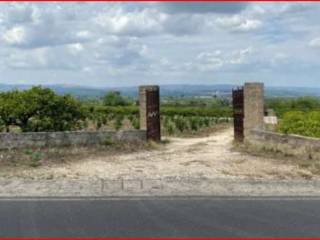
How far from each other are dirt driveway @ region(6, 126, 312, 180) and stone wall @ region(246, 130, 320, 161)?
3.39 feet

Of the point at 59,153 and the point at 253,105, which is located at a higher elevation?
the point at 253,105

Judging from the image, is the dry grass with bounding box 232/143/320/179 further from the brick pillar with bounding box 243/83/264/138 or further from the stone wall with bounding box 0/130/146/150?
the stone wall with bounding box 0/130/146/150

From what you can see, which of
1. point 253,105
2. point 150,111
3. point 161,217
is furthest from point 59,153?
point 161,217

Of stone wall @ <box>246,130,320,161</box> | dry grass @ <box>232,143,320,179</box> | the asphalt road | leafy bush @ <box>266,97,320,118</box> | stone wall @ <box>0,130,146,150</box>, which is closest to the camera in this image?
the asphalt road

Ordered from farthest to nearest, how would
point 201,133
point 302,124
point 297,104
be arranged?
point 297,104
point 201,133
point 302,124

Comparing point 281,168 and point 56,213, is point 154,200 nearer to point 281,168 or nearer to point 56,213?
point 56,213

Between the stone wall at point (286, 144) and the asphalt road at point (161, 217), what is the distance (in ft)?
18.7

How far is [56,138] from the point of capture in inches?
691

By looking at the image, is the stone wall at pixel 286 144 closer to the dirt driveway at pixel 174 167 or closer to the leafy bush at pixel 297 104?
the dirt driveway at pixel 174 167

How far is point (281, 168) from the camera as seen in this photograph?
13180mm

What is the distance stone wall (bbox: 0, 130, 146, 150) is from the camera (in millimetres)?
17109

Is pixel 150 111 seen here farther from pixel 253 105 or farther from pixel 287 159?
pixel 287 159

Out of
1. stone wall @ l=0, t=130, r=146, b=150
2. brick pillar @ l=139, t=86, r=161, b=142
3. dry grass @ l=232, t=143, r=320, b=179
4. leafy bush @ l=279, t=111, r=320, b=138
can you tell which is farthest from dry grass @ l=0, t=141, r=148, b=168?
leafy bush @ l=279, t=111, r=320, b=138

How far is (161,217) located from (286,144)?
914 centimetres
